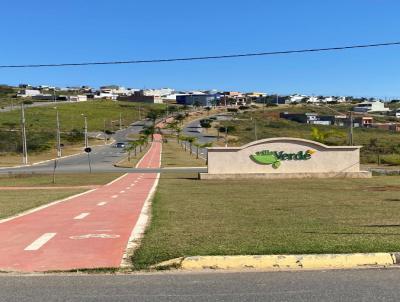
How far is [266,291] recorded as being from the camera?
668cm

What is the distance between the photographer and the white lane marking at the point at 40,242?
31.8 feet

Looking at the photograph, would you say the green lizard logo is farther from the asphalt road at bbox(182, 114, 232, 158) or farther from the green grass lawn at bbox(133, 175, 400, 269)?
the asphalt road at bbox(182, 114, 232, 158)

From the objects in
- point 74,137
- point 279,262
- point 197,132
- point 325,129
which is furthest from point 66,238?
point 197,132

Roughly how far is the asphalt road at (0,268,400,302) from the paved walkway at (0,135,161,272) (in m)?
0.89

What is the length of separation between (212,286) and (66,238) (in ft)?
15.1

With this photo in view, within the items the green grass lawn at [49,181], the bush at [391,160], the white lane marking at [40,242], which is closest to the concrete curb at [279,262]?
the white lane marking at [40,242]

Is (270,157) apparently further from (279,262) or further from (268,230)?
(279,262)

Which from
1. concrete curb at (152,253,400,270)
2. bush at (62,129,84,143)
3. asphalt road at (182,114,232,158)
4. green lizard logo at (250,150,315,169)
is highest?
concrete curb at (152,253,400,270)

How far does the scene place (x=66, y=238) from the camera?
10703 mm

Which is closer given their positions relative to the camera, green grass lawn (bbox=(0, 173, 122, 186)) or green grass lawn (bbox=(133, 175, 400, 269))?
green grass lawn (bbox=(133, 175, 400, 269))

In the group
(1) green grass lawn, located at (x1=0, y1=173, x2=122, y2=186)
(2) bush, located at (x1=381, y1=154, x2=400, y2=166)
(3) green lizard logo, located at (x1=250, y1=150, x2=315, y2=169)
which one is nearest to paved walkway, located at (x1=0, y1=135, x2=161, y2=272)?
(1) green grass lawn, located at (x1=0, y1=173, x2=122, y2=186)

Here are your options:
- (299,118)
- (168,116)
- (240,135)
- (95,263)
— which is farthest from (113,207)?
(168,116)

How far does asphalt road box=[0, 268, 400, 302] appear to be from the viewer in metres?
6.40

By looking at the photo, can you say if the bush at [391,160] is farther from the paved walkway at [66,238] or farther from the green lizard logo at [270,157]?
the paved walkway at [66,238]
